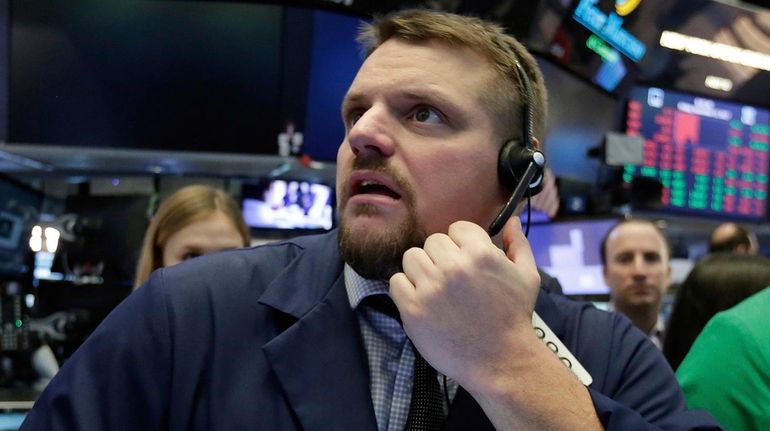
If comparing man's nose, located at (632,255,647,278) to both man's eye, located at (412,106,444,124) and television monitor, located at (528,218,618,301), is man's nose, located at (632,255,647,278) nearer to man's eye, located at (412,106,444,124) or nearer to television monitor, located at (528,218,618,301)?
television monitor, located at (528,218,618,301)

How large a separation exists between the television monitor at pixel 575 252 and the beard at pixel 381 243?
108 inches

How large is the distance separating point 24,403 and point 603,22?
414cm

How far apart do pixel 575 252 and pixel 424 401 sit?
3001 millimetres

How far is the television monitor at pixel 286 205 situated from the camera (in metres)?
5.04

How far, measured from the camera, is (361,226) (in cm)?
122

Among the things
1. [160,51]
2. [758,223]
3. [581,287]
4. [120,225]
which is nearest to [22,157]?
[160,51]

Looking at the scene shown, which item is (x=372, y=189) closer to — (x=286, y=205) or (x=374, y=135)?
(x=374, y=135)

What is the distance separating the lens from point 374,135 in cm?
123

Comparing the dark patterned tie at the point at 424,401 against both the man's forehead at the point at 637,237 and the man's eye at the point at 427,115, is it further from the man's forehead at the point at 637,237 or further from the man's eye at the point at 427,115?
the man's forehead at the point at 637,237

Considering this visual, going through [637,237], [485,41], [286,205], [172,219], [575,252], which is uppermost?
[485,41]

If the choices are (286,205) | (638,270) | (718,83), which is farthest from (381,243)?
(718,83)

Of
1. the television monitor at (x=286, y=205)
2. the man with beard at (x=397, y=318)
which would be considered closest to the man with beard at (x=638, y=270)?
the television monitor at (x=286, y=205)

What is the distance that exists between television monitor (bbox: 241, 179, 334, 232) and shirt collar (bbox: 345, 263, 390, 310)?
3.77 m

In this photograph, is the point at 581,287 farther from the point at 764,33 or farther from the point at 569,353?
the point at 764,33
